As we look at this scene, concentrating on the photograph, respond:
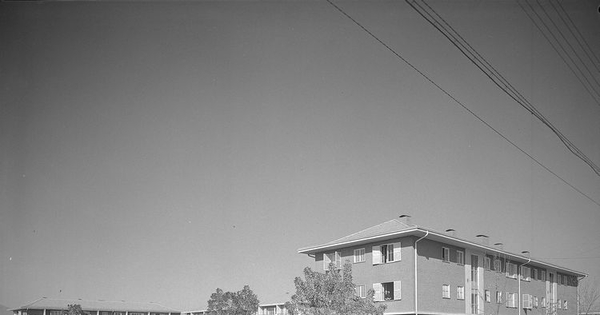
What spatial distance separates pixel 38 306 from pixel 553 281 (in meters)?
61.5

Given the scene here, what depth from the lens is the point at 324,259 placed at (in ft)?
128

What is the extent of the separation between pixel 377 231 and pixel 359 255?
1.83m

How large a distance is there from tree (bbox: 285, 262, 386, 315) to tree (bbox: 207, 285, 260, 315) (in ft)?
56.3

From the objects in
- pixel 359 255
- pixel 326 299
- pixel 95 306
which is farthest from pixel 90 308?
pixel 326 299

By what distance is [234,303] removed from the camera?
133 ft

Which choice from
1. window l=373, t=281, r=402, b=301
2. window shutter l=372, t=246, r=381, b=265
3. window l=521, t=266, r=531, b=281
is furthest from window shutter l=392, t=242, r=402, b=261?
window l=521, t=266, r=531, b=281

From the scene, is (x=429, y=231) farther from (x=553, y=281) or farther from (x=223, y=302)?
(x=553, y=281)

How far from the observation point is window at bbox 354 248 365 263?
119 feet

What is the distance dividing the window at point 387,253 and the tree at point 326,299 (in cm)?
982

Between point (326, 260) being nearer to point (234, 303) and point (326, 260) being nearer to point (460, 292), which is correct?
point (234, 303)

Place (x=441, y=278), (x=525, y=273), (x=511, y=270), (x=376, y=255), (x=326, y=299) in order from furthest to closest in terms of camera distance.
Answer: (x=525, y=273)
(x=511, y=270)
(x=376, y=255)
(x=441, y=278)
(x=326, y=299)

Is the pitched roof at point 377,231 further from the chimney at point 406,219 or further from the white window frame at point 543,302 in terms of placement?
the white window frame at point 543,302

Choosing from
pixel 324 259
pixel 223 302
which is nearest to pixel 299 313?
pixel 324 259

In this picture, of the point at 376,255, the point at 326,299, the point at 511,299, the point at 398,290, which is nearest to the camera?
the point at 326,299
